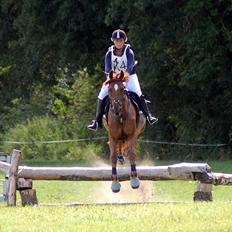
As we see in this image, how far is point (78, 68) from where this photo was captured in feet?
139

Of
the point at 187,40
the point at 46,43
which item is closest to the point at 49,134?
the point at 46,43

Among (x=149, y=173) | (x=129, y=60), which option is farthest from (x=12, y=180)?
(x=129, y=60)

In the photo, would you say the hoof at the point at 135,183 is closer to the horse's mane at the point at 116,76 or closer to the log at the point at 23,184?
the horse's mane at the point at 116,76

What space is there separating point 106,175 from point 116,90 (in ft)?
5.85

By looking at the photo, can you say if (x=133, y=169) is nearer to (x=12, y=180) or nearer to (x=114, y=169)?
(x=114, y=169)

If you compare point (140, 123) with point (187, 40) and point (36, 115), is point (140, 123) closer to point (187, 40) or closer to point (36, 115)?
point (187, 40)

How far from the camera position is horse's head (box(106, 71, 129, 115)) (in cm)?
1559

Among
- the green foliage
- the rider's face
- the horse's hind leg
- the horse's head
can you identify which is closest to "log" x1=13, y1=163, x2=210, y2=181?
the horse's hind leg

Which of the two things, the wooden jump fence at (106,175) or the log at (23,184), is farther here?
the log at (23,184)

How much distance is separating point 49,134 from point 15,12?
474 inches

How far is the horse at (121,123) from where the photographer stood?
15.6 meters

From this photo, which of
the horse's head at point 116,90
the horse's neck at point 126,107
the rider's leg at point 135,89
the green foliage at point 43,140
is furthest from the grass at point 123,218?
the green foliage at point 43,140

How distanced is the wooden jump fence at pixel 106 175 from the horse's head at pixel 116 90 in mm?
1377

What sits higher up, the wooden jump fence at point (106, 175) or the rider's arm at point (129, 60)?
the rider's arm at point (129, 60)
